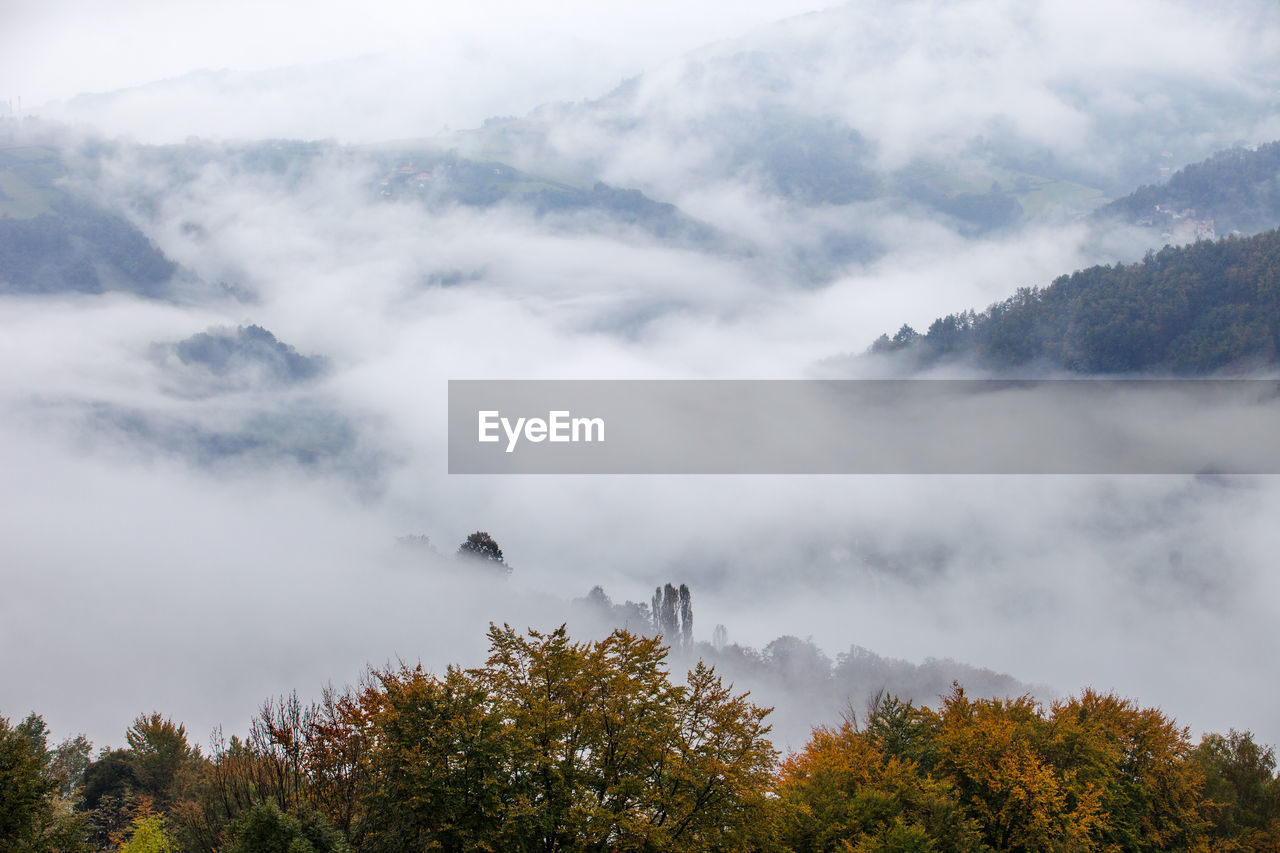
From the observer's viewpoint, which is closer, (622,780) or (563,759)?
(622,780)

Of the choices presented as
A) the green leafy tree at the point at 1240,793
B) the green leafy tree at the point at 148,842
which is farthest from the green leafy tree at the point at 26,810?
the green leafy tree at the point at 1240,793

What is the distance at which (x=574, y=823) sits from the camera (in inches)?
1686

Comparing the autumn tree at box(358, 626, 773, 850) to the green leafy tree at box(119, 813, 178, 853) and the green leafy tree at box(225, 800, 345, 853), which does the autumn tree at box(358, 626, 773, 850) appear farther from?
the green leafy tree at box(119, 813, 178, 853)

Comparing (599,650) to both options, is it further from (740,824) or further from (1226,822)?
(1226,822)

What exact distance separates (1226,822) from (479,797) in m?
54.4

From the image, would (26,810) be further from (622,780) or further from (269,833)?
(622,780)

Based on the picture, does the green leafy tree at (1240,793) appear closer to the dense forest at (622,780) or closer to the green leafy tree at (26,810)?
the dense forest at (622,780)

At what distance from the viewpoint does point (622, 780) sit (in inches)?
1767

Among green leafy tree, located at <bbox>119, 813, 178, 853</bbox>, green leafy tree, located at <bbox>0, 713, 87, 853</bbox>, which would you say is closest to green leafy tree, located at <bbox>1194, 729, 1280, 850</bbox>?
green leafy tree, located at <bbox>119, 813, 178, 853</bbox>

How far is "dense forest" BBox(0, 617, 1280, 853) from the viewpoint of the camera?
4266 centimetres

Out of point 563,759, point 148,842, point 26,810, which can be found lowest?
point 148,842

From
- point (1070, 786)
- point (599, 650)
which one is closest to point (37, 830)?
point (599, 650)

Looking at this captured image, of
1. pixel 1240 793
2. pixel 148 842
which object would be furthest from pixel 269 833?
pixel 1240 793

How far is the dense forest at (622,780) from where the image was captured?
42656 millimetres
